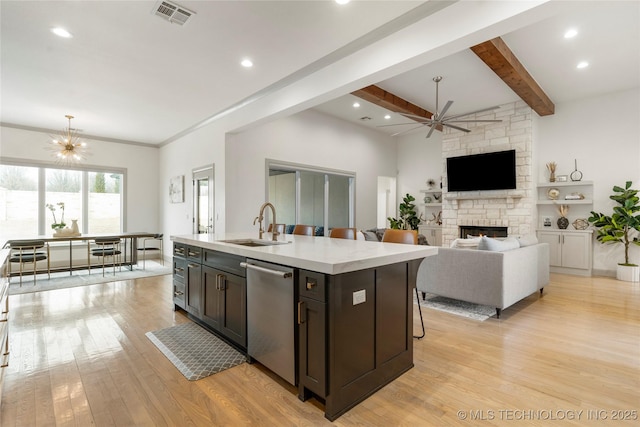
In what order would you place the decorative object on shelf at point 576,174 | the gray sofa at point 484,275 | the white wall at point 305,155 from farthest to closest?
the decorative object on shelf at point 576,174
the white wall at point 305,155
the gray sofa at point 484,275

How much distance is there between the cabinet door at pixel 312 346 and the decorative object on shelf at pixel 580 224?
6620 mm

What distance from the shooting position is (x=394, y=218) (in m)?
9.02

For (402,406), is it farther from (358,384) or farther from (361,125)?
(361,125)

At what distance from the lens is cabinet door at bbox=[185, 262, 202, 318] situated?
3105mm

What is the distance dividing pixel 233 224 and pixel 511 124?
19.0ft

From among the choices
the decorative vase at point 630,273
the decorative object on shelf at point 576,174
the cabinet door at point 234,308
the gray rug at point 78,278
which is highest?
the decorative object on shelf at point 576,174

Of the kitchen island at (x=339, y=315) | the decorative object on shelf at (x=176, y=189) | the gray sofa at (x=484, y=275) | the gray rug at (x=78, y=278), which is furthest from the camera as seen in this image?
the decorative object on shelf at (x=176, y=189)

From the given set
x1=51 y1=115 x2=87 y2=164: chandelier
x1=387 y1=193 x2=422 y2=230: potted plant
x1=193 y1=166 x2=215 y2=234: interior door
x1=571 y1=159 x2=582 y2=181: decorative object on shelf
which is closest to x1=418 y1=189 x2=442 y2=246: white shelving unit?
x1=387 y1=193 x2=422 y2=230: potted plant

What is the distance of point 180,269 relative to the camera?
354 centimetres

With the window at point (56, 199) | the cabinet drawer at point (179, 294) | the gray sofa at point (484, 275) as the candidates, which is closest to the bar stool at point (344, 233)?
the gray sofa at point (484, 275)

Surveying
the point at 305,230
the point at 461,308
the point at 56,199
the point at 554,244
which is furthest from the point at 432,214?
the point at 56,199

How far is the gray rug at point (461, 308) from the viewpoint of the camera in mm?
3549

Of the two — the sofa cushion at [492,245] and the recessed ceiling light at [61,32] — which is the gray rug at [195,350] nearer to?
the sofa cushion at [492,245]

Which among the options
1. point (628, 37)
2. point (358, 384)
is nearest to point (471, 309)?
point (358, 384)
